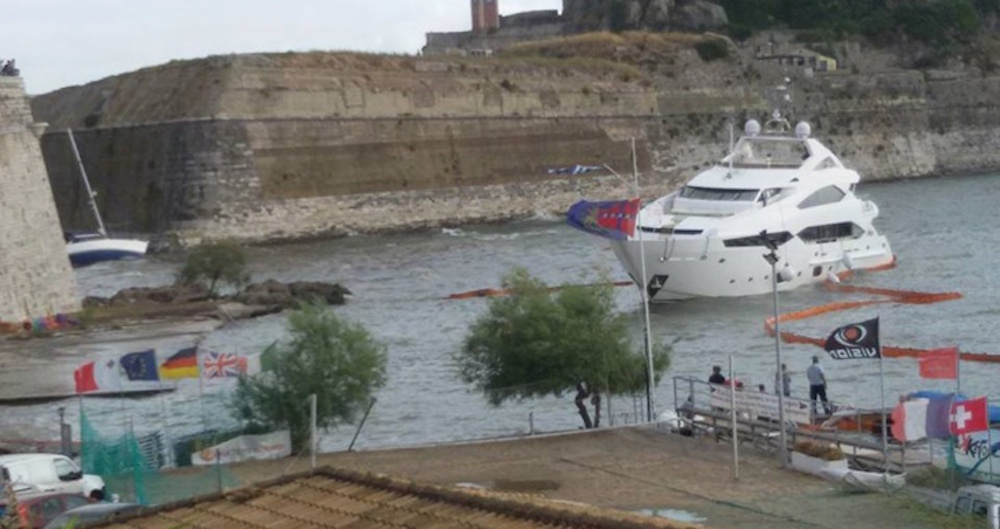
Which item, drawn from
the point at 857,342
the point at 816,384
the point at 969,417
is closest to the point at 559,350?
the point at 816,384

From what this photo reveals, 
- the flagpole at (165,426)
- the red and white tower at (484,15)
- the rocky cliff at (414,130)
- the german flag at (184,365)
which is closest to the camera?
the flagpole at (165,426)

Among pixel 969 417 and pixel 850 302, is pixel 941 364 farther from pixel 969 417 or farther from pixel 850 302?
pixel 850 302

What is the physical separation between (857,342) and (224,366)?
7420 mm

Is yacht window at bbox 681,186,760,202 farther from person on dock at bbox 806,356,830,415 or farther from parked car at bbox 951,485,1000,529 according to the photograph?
parked car at bbox 951,485,1000,529

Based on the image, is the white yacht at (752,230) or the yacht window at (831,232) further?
the yacht window at (831,232)

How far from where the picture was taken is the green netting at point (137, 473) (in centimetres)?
2031

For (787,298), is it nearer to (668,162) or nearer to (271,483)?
(271,483)

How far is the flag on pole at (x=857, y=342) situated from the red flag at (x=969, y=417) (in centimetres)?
304

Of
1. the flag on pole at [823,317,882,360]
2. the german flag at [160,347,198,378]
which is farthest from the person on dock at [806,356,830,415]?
the german flag at [160,347,198,378]

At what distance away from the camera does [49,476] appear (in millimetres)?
20938

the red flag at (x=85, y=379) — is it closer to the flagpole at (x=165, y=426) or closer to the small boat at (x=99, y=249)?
the flagpole at (x=165, y=426)

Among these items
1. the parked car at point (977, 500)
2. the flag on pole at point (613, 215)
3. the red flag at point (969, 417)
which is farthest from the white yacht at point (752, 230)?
the parked car at point (977, 500)

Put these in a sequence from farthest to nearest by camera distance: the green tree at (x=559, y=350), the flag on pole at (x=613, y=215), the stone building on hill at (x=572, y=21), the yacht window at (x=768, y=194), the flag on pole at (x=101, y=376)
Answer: the stone building on hill at (x=572, y=21), the yacht window at (x=768, y=194), the flag on pole at (x=613, y=215), the green tree at (x=559, y=350), the flag on pole at (x=101, y=376)

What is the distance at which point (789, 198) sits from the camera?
150 ft
